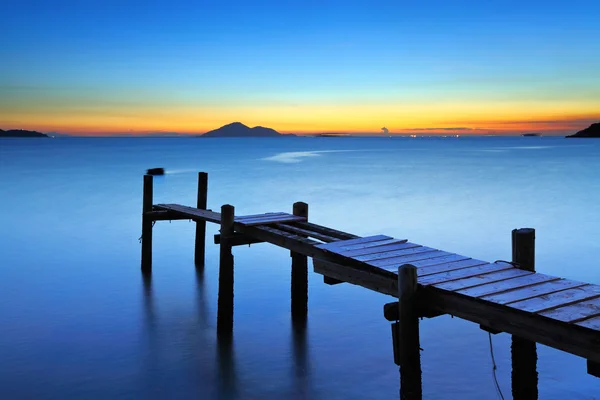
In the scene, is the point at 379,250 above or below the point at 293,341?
above

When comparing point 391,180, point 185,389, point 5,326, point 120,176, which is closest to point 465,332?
point 185,389

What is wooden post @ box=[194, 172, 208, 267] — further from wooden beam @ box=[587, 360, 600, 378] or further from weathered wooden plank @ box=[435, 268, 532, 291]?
wooden beam @ box=[587, 360, 600, 378]

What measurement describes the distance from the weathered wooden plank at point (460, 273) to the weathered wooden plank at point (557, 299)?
2.91 feet

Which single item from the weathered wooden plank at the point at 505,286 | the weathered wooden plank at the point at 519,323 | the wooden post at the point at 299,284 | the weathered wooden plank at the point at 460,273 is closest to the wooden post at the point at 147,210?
the wooden post at the point at 299,284

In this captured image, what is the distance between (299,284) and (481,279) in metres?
4.35

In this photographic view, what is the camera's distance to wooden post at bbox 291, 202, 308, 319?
969 centimetres

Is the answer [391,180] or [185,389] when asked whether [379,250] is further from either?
[391,180]

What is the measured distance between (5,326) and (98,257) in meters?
5.87

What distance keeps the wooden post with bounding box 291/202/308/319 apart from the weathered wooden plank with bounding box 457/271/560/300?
418 cm

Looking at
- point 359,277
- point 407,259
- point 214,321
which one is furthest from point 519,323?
point 214,321

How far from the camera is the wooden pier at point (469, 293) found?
16.0ft

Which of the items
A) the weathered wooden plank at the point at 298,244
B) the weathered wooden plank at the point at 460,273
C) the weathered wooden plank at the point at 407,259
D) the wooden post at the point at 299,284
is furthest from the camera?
the wooden post at the point at 299,284

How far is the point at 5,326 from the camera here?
9797 mm

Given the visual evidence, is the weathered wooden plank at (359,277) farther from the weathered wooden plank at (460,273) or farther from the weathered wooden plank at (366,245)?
the weathered wooden plank at (460,273)
